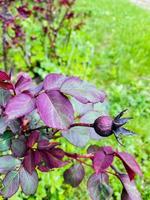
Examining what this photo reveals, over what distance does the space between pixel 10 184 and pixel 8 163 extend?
6 centimetres

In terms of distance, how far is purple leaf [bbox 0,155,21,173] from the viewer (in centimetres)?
108

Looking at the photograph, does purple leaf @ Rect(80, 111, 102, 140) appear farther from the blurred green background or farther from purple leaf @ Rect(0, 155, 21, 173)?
the blurred green background

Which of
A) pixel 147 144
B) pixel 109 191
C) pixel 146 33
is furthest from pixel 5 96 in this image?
pixel 146 33

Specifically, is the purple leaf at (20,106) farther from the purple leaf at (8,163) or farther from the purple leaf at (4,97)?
the purple leaf at (8,163)

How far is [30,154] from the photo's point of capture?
106 centimetres

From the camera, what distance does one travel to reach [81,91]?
0.90 meters

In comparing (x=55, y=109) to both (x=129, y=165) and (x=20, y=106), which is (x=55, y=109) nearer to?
(x=20, y=106)

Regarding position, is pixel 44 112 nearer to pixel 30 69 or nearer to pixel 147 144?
pixel 147 144

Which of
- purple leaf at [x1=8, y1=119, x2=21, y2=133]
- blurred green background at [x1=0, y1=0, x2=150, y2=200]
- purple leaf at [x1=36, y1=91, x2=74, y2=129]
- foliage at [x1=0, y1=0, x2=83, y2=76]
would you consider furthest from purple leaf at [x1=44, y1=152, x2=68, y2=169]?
foliage at [x1=0, y1=0, x2=83, y2=76]

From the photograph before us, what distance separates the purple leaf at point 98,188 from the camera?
3.63ft

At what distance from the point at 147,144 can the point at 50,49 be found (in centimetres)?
129

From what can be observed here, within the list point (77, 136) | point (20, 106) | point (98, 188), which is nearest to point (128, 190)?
point (98, 188)

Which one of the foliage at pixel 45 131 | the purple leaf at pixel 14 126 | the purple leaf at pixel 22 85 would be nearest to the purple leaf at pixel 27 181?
the foliage at pixel 45 131

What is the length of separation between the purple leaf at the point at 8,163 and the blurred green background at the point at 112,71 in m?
0.73
